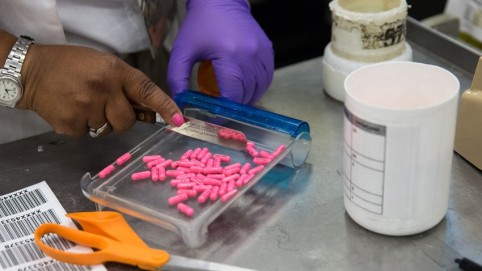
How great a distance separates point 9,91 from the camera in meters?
0.89

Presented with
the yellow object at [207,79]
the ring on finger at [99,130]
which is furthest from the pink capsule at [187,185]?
the yellow object at [207,79]

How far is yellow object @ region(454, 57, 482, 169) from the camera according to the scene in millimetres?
839

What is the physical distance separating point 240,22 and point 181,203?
400mm

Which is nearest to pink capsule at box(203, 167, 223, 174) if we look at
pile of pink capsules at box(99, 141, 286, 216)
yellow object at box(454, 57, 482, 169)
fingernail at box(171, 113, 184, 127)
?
pile of pink capsules at box(99, 141, 286, 216)

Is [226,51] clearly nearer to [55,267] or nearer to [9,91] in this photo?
[9,91]

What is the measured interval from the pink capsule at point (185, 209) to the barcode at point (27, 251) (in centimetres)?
14

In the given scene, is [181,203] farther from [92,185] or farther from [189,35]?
[189,35]

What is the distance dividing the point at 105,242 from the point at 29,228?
0.46 ft

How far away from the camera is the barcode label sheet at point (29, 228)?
745mm

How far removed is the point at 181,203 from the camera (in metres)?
0.76

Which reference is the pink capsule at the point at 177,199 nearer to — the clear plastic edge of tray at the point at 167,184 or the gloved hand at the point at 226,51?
the clear plastic edge of tray at the point at 167,184

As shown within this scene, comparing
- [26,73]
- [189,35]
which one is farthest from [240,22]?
[26,73]


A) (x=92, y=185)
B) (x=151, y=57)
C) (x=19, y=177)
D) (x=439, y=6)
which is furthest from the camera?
(x=439, y=6)

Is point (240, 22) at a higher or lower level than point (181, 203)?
higher
